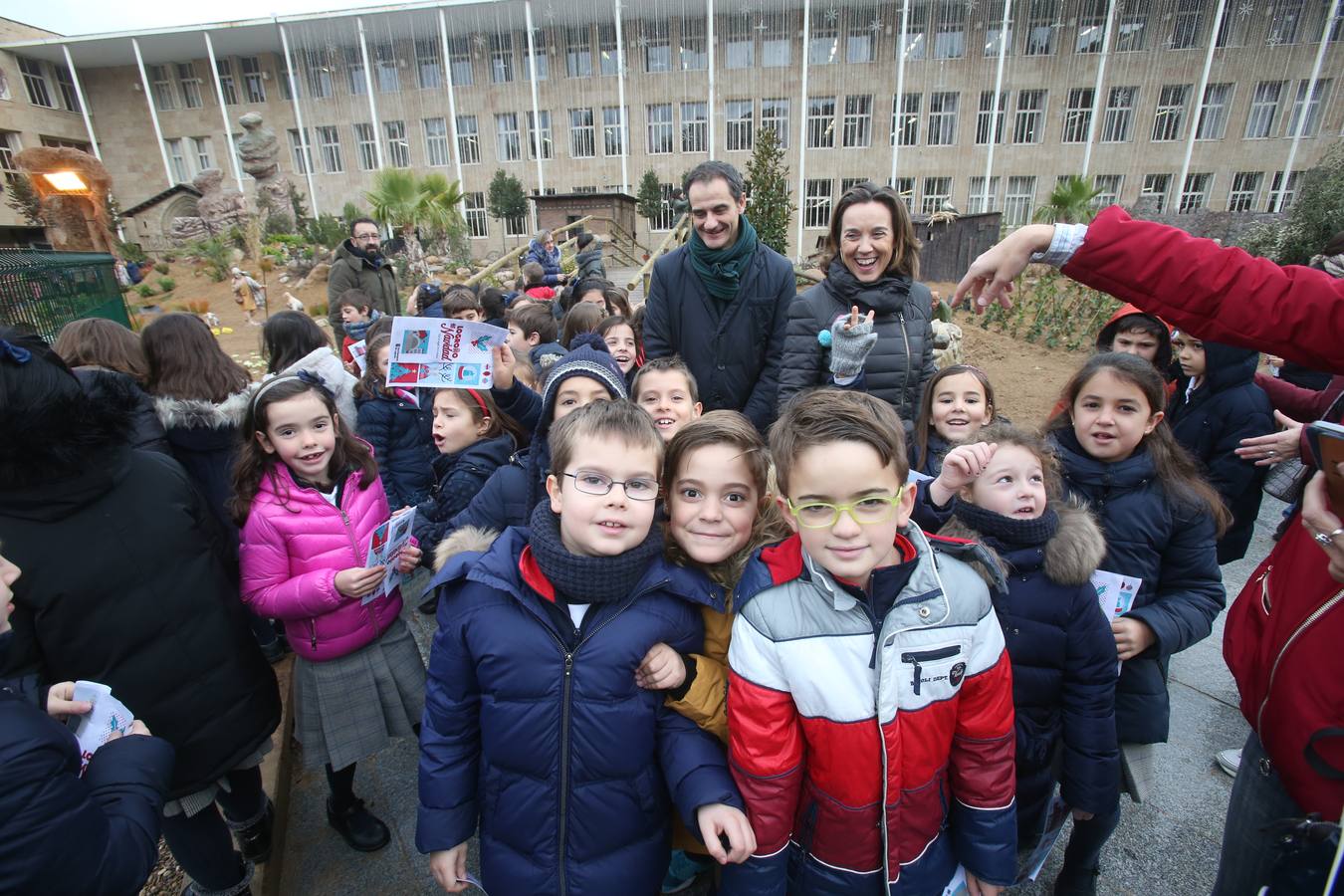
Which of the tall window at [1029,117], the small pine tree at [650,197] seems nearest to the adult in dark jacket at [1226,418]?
the small pine tree at [650,197]

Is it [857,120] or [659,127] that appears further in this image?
[659,127]

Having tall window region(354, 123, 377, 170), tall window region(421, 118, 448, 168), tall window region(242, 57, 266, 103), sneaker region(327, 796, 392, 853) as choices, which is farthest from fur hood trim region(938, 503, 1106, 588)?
tall window region(242, 57, 266, 103)

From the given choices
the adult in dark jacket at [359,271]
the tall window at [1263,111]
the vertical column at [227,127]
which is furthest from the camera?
the vertical column at [227,127]

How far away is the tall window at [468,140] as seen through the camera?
29094 mm

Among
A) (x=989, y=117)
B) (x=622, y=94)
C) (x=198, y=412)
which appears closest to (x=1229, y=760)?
(x=198, y=412)

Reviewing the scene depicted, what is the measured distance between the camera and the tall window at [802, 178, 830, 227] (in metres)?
27.6

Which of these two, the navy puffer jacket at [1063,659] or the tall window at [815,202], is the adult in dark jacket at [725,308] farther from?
the tall window at [815,202]

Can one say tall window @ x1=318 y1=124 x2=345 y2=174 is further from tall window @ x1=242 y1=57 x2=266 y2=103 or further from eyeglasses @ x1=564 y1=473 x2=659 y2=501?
eyeglasses @ x1=564 y1=473 x2=659 y2=501

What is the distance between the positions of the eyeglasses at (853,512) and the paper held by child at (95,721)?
167 centimetres

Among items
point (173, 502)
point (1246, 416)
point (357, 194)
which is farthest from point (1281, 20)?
point (357, 194)

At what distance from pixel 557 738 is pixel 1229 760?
3.02 m

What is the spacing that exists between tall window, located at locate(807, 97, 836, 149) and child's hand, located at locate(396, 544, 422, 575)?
29096 mm

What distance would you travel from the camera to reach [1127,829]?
7.90 ft

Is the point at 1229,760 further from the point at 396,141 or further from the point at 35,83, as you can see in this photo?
the point at 35,83
